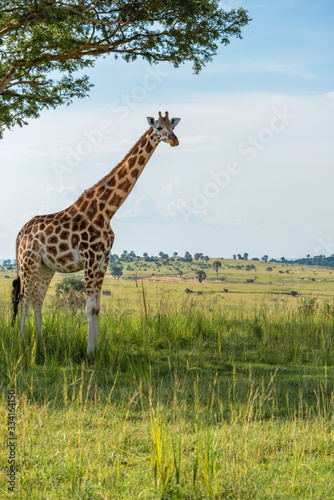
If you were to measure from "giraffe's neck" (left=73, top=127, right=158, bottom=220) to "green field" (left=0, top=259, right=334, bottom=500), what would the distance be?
209 centimetres

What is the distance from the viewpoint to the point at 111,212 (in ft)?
27.1

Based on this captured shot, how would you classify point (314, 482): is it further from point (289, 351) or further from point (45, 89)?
point (45, 89)

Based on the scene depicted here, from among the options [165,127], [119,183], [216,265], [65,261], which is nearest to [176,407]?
[65,261]

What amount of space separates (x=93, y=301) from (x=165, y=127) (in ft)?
9.67

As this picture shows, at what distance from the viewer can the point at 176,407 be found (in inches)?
185

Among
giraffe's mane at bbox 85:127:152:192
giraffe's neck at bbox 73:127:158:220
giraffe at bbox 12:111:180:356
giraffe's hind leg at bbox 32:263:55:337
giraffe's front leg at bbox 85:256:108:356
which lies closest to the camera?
giraffe's front leg at bbox 85:256:108:356

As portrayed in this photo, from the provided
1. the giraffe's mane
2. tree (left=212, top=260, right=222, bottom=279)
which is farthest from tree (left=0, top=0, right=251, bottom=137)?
tree (left=212, top=260, right=222, bottom=279)

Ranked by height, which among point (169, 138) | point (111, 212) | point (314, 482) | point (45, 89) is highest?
point (45, 89)

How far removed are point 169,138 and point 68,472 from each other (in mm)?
5400

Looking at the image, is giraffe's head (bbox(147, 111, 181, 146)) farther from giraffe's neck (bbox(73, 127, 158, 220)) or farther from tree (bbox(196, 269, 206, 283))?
tree (bbox(196, 269, 206, 283))

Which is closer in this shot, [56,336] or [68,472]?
[68,472]

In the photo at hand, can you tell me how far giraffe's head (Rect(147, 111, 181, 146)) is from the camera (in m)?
7.94

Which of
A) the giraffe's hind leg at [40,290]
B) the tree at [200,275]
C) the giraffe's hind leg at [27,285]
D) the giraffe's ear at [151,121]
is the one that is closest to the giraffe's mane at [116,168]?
the giraffe's ear at [151,121]

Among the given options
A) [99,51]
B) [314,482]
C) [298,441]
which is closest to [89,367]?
[298,441]
